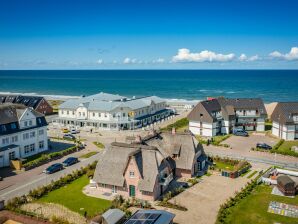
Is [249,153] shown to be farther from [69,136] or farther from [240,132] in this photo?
[69,136]

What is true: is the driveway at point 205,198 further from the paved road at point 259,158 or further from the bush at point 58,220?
the bush at point 58,220

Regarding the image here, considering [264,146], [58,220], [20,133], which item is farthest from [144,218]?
[264,146]

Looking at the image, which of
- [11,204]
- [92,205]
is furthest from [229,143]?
[11,204]

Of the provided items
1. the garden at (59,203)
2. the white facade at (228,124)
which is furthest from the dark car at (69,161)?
the white facade at (228,124)

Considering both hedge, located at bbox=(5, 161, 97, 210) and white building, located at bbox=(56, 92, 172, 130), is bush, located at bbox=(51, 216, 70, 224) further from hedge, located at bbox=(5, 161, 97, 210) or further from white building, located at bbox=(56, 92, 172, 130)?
white building, located at bbox=(56, 92, 172, 130)

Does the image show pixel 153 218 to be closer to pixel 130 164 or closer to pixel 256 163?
pixel 130 164

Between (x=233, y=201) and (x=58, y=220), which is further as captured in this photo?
(x=233, y=201)
